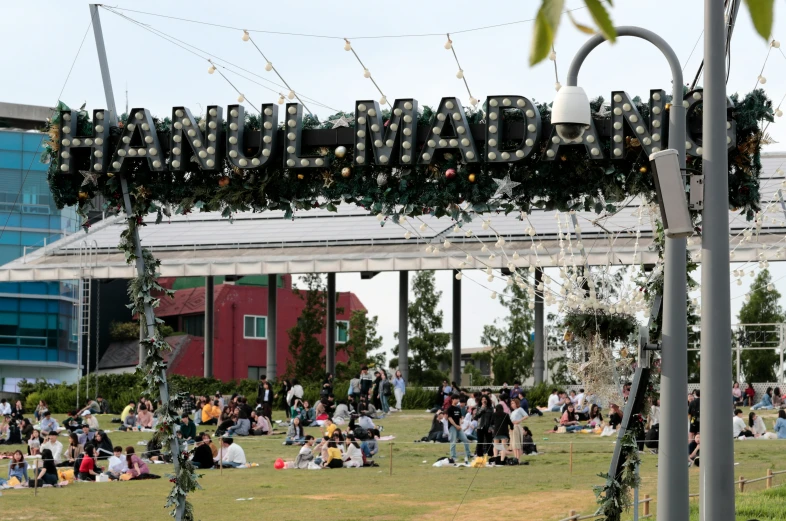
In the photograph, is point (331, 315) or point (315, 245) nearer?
point (315, 245)

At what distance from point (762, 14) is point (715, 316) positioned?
5.65 meters

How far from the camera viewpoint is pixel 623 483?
36.4 ft

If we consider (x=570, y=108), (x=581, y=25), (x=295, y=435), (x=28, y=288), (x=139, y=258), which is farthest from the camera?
(x=28, y=288)

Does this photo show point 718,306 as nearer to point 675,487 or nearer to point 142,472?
point 675,487

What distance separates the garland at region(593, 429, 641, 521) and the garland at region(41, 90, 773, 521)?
11mm

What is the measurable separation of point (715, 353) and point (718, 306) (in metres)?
0.30

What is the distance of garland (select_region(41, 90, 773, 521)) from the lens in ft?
35.9

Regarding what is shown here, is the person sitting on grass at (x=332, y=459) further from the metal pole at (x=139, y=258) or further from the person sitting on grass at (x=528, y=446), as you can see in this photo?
the metal pole at (x=139, y=258)

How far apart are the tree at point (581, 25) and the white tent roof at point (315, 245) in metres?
30.5

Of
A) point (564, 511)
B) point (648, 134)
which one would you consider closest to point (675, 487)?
point (648, 134)

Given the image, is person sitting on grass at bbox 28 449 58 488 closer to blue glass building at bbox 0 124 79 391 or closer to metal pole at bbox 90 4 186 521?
metal pole at bbox 90 4 186 521

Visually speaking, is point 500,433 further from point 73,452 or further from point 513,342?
point 513,342

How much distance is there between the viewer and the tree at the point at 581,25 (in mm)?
2189

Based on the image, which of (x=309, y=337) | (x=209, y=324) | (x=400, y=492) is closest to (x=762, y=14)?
(x=400, y=492)
